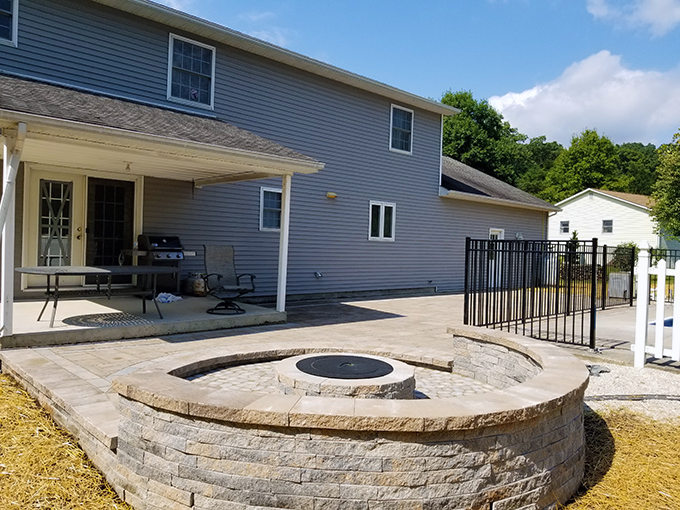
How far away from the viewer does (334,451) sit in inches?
94.9

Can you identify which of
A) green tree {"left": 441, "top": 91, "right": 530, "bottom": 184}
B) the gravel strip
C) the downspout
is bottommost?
the gravel strip

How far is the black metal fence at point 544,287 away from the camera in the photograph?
279 inches

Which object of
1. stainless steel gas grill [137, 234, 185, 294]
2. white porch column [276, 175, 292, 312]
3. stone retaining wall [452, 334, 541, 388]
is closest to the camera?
stone retaining wall [452, 334, 541, 388]

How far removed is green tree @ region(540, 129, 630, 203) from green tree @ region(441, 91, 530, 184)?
1022cm

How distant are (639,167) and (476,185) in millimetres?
36232

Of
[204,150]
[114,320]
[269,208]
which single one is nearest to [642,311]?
[204,150]

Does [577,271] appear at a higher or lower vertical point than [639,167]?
lower

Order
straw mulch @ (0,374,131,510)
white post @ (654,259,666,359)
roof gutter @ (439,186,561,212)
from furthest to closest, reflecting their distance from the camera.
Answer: roof gutter @ (439,186,561,212) → white post @ (654,259,666,359) → straw mulch @ (0,374,131,510)

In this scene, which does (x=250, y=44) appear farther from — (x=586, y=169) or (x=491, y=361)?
(x=586, y=169)

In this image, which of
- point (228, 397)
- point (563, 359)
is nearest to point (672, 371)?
point (563, 359)

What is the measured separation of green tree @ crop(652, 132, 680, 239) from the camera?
79.0 ft

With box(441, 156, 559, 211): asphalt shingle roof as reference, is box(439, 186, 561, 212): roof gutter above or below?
below

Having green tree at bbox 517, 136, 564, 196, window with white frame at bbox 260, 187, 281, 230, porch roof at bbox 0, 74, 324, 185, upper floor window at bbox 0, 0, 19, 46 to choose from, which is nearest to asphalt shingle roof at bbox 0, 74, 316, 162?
porch roof at bbox 0, 74, 324, 185

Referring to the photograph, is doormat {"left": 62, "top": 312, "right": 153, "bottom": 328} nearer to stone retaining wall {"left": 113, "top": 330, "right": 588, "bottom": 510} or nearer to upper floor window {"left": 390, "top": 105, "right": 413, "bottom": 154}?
stone retaining wall {"left": 113, "top": 330, "right": 588, "bottom": 510}
